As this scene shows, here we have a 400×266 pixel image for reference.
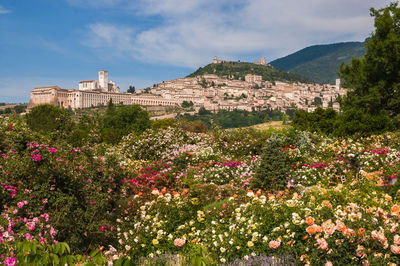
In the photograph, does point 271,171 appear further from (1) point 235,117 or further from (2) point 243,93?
(2) point 243,93

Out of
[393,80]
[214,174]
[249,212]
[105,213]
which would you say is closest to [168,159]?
[214,174]

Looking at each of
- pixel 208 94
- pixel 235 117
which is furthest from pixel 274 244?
pixel 208 94

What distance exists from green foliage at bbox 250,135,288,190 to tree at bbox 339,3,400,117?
12.0 metres

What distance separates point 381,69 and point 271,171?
14477 mm

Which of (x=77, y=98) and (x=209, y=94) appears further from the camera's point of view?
(x=209, y=94)

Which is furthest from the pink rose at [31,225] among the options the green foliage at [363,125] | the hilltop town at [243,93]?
the hilltop town at [243,93]

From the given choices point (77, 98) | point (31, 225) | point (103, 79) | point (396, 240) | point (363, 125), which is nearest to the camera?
point (396, 240)

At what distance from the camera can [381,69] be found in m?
18.1

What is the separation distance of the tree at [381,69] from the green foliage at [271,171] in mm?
12005

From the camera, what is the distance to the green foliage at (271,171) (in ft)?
24.7

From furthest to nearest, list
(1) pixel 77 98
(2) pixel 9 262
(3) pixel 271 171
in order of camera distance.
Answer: (1) pixel 77 98 < (3) pixel 271 171 < (2) pixel 9 262

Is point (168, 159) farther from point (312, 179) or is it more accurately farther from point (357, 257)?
point (357, 257)

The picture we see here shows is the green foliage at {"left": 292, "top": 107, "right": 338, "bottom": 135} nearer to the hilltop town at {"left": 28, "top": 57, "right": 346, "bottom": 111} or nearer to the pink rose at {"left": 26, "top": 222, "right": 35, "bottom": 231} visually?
the pink rose at {"left": 26, "top": 222, "right": 35, "bottom": 231}

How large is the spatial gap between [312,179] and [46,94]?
133 m
